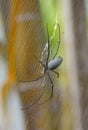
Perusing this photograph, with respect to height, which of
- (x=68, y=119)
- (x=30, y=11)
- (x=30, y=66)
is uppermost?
(x=30, y=11)

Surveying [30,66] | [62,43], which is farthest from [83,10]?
[30,66]

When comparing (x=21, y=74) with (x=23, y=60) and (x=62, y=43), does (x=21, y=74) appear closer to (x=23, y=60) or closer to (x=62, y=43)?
(x=23, y=60)

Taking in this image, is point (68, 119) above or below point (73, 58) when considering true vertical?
below

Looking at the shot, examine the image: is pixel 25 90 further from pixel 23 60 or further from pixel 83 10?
pixel 83 10

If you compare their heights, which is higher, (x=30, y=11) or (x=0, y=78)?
(x=30, y=11)

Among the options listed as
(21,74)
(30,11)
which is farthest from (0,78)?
(30,11)

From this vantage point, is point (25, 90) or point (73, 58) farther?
point (25, 90)
